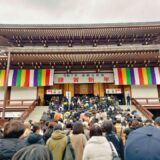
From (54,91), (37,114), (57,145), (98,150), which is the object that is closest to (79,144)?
(57,145)

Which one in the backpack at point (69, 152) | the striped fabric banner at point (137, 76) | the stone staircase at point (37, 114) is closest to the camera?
the backpack at point (69, 152)

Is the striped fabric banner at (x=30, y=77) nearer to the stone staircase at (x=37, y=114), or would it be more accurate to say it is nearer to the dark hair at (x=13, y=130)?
the stone staircase at (x=37, y=114)

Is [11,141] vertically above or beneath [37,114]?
Result: above

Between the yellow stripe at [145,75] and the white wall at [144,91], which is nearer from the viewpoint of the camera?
the yellow stripe at [145,75]

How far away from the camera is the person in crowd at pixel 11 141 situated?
220 cm

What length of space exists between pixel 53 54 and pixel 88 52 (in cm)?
242

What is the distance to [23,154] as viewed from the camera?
5.19ft

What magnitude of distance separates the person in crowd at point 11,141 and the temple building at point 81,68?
12.1m

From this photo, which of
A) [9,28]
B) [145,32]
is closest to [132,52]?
[145,32]

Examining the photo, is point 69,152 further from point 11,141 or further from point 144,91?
point 144,91

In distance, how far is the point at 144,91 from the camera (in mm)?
15773

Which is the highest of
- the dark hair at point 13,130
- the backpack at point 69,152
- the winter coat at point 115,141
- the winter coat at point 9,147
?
the dark hair at point 13,130

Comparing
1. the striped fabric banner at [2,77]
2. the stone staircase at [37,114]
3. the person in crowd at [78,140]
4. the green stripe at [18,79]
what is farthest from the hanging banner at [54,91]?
the person in crowd at [78,140]

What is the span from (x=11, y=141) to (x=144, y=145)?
1.50 meters
